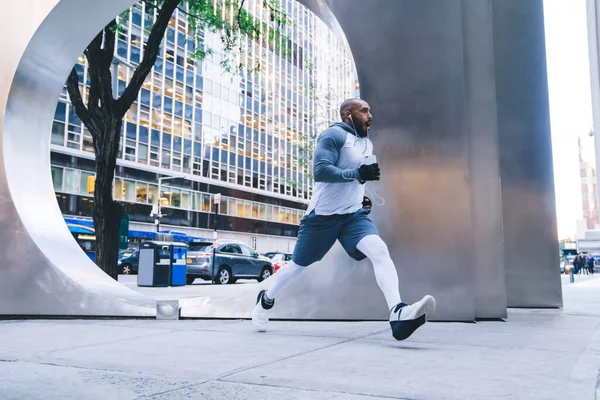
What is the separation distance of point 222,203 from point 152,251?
31.1 m

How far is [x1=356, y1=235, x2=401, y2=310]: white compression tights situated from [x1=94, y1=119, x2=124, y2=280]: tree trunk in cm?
758

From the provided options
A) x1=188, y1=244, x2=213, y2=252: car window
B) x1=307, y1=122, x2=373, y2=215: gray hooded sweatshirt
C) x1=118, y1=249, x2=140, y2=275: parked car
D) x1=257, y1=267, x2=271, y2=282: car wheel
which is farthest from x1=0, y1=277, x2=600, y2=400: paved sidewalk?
x1=118, y1=249, x2=140, y2=275: parked car

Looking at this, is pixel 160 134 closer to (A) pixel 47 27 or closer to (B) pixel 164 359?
(A) pixel 47 27

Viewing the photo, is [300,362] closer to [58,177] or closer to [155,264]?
[155,264]

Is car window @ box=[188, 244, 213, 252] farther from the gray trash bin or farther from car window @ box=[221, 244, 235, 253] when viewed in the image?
the gray trash bin

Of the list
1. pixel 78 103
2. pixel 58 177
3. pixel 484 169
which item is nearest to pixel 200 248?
pixel 78 103

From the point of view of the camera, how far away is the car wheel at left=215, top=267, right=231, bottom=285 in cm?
2075

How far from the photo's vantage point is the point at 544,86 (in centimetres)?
809

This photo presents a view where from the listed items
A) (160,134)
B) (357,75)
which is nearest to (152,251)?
(357,75)

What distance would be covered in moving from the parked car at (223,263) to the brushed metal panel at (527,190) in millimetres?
13838

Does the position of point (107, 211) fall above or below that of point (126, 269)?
above

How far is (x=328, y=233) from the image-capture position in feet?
15.9

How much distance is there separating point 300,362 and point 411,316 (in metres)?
0.93

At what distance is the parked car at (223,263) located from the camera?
2066 cm
